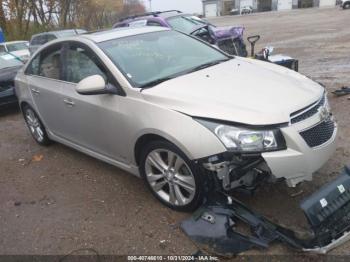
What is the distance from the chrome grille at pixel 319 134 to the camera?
3.18m

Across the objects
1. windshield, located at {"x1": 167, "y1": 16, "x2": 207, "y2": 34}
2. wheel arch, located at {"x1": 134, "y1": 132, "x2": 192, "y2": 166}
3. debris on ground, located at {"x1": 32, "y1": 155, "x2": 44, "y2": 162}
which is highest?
windshield, located at {"x1": 167, "y1": 16, "x2": 207, "y2": 34}

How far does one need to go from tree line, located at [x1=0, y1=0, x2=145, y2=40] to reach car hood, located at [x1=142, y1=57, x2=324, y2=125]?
27.0m

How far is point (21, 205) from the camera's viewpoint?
14.1ft

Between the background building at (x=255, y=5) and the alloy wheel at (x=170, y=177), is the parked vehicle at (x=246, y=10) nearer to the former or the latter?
the background building at (x=255, y=5)

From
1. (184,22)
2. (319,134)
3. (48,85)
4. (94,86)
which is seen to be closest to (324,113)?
(319,134)

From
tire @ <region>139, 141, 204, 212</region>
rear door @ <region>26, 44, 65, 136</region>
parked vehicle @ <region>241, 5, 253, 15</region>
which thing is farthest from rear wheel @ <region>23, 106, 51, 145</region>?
parked vehicle @ <region>241, 5, 253, 15</region>

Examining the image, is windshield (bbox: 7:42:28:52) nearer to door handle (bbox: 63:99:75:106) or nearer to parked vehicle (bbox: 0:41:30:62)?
parked vehicle (bbox: 0:41:30:62)

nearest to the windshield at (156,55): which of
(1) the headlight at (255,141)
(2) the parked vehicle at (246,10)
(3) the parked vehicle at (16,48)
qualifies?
(1) the headlight at (255,141)

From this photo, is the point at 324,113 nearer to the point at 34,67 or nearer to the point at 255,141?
the point at 255,141

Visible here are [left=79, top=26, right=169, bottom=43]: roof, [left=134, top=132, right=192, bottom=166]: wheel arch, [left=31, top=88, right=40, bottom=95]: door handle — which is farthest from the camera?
[left=31, top=88, right=40, bottom=95]: door handle

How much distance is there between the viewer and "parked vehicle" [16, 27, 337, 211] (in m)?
3.12

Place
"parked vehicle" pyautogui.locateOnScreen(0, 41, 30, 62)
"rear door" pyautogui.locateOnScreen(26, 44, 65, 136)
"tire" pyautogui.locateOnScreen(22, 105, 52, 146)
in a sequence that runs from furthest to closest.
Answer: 1. "parked vehicle" pyautogui.locateOnScreen(0, 41, 30, 62)
2. "tire" pyautogui.locateOnScreen(22, 105, 52, 146)
3. "rear door" pyautogui.locateOnScreen(26, 44, 65, 136)

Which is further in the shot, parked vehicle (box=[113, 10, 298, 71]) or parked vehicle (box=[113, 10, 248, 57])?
parked vehicle (box=[113, 10, 248, 57])

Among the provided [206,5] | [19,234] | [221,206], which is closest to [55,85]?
[19,234]
